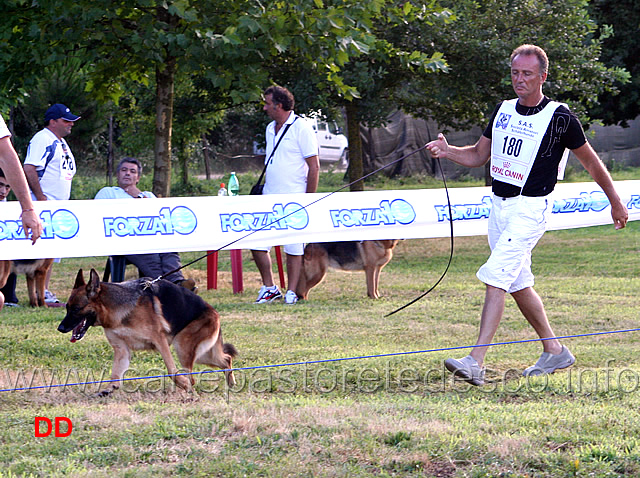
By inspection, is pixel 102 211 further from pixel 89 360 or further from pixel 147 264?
pixel 89 360

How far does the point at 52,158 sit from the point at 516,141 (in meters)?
5.56

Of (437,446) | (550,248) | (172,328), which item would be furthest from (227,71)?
(550,248)

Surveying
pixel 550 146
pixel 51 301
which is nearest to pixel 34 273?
pixel 51 301

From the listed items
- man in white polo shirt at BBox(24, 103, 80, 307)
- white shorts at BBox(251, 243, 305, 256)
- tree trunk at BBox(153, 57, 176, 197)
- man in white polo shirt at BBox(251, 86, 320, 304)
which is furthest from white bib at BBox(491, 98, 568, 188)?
tree trunk at BBox(153, 57, 176, 197)

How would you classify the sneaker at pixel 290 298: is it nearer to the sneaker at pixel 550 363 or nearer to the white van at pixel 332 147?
the sneaker at pixel 550 363

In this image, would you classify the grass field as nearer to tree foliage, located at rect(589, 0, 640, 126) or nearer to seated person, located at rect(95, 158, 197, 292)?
seated person, located at rect(95, 158, 197, 292)

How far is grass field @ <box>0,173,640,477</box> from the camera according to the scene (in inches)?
150

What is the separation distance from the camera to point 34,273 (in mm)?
8961

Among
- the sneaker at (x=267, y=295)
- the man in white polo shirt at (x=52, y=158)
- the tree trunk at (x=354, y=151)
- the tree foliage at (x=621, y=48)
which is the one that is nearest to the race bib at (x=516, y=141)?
the sneaker at (x=267, y=295)

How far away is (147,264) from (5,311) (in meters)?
1.57

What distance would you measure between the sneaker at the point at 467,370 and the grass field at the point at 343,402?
7 centimetres

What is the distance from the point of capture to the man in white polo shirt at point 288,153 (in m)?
8.84

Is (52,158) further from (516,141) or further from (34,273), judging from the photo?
(516,141)

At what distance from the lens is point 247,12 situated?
931 cm
